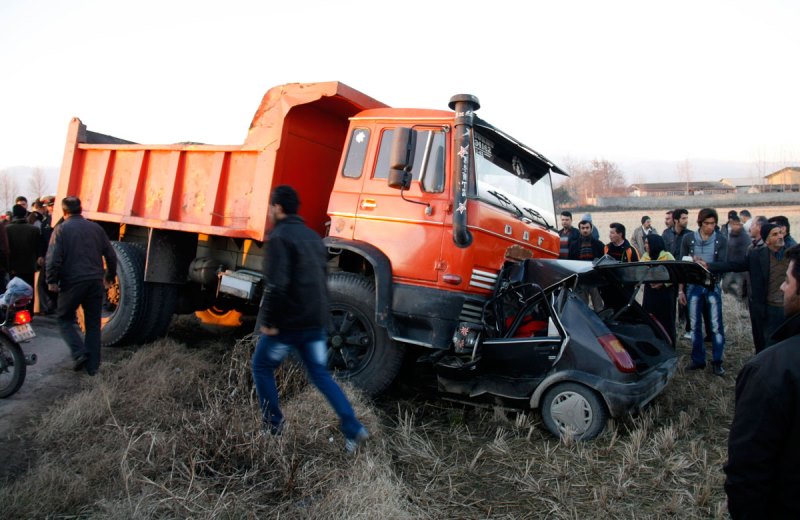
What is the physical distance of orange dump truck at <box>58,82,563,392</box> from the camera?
4688 millimetres

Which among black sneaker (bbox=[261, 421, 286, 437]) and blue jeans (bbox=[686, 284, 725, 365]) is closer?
black sneaker (bbox=[261, 421, 286, 437])

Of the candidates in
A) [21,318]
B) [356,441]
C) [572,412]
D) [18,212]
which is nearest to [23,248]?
[18,212]

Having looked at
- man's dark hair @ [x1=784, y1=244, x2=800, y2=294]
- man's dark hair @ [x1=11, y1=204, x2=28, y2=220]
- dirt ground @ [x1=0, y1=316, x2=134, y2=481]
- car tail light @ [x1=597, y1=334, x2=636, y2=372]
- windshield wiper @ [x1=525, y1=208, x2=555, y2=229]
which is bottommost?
dirt ground @ [x1=0, y1=316, x2=134, y2=481]

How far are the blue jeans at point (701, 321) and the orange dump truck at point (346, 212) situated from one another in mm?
1783

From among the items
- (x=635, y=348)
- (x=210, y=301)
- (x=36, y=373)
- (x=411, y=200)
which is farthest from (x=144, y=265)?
(x=635, y=348)

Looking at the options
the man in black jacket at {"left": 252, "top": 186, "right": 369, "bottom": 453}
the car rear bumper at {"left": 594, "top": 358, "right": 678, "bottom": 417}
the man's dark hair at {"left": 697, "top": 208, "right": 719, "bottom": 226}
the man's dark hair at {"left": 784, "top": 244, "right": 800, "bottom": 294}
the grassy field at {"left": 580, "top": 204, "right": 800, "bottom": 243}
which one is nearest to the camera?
the man's dark hair at {"left": 784, "top": 244, "right": 800, "bottom": 294}

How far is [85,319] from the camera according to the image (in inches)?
209

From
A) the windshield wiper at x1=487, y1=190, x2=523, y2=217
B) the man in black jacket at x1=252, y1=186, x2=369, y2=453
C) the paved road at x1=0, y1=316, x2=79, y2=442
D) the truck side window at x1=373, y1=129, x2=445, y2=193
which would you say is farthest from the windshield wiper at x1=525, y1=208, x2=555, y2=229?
the paved road at x1=0, y1=316, x2=79, y2=442

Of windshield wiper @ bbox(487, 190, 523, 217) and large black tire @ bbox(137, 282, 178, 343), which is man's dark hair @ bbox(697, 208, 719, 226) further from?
large black tire @ bbox(137, 282, 178, 343)

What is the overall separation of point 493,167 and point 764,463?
3.66 meters

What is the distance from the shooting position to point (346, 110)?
5.91 m

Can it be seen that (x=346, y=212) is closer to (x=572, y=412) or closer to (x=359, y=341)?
(x=359, y=341)

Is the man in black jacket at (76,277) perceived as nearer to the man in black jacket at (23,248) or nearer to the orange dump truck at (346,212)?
the orange dump truck at (346,212)

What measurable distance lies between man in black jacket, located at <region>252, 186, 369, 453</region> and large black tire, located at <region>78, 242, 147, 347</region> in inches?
120
